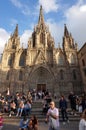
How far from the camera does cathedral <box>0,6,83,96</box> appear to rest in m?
30.2

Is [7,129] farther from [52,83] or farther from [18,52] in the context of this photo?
[18,52]

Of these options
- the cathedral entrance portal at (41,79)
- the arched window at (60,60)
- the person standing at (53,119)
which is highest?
the arched window at (60,60)

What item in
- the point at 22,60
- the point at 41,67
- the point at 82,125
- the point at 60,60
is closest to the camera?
the point at 82,125

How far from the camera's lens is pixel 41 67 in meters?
32.1

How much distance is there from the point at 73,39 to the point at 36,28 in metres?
9.77

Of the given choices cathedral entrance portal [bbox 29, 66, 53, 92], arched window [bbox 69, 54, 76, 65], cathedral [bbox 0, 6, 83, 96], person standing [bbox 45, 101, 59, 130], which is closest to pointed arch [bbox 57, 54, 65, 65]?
cathedral [bbox 0, 6, 83, 96]

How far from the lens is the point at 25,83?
30.1 metres

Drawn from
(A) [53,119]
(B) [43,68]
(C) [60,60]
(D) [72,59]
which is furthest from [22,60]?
(A) [53,119]

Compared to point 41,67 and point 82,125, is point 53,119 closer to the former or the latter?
point 82,125

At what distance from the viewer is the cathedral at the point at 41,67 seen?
99.1 ft

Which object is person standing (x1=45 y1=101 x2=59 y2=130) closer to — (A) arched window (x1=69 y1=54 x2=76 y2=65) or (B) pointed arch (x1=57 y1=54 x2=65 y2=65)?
(B) pointed arch (x1=57 y1=54 x2=65 y2=65)

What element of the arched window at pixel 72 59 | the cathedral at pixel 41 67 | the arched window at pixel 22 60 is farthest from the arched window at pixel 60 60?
the arched window at pixel 22 60

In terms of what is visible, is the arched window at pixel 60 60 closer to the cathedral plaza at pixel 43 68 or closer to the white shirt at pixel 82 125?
the cathedral plaza at pixel 43 68

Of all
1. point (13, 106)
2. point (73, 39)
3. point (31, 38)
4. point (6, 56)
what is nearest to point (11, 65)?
point (6, 56)
